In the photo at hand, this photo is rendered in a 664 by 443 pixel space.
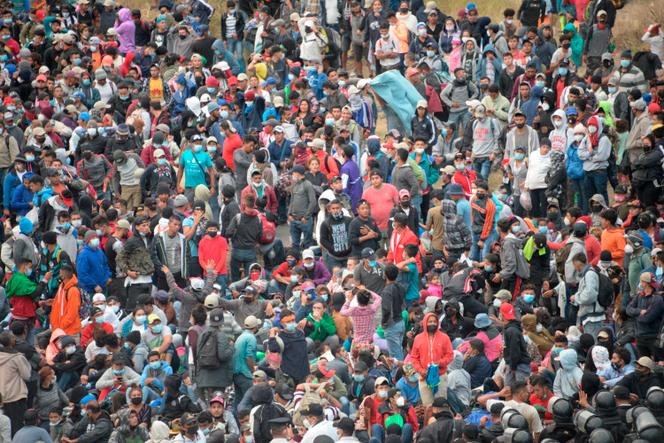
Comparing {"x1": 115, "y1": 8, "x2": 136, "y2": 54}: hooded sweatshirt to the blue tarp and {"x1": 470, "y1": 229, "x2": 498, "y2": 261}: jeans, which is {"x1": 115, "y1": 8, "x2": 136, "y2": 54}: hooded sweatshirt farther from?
{"x1": 470, "y1": 229, "x2": 498, "y2": 261}: jeans

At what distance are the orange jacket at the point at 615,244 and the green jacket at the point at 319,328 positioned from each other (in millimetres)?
4265

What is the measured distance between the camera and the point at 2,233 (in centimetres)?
2300

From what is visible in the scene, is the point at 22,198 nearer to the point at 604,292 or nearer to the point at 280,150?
the point at 280,150

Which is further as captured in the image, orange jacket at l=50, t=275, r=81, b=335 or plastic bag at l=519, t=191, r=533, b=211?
plastic bag at l=519, t=191, r=533, b=211

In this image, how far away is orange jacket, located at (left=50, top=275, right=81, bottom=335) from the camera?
1945 cm

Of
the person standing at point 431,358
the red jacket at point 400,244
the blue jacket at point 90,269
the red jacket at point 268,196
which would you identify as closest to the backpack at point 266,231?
the red jacket at point 268,196

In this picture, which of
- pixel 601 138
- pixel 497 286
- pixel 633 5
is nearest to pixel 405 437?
pixel 497 286

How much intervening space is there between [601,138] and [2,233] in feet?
31.6

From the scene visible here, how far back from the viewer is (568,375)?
57.5 ft

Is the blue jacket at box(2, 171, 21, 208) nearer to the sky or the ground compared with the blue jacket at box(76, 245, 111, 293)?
nearer to the sky

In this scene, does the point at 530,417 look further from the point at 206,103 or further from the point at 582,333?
the point at 206,103

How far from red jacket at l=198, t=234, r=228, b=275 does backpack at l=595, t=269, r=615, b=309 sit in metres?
5.32

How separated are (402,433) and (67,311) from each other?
5488mm

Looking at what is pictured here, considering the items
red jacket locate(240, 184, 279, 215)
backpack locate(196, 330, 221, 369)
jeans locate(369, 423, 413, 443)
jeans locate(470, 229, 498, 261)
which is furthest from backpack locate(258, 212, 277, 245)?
jeans locate(369, 423, 413, 443)
